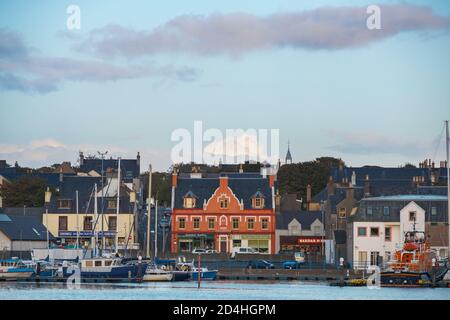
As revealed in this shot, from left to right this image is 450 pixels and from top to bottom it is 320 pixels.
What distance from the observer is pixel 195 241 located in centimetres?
11131

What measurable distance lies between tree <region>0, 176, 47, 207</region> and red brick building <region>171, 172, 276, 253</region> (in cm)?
1903

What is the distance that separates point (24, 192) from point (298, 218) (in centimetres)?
2894

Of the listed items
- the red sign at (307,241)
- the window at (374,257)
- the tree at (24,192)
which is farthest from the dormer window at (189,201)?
the window at (374,257)

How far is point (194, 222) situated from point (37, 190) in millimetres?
21845

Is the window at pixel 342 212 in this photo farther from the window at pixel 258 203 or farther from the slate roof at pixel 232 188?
the window at pixel 258 203

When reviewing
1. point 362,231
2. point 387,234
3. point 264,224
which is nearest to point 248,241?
point 264,224

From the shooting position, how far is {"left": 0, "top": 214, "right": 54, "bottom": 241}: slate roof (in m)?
104

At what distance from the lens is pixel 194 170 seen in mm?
118688

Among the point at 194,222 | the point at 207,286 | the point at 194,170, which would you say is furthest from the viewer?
the point at 194,170

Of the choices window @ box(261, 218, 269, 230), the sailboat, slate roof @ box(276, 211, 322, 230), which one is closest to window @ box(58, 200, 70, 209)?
window @ box(261, 218, 269, 230)

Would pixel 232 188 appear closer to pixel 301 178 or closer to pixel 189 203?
pixel 189 203
